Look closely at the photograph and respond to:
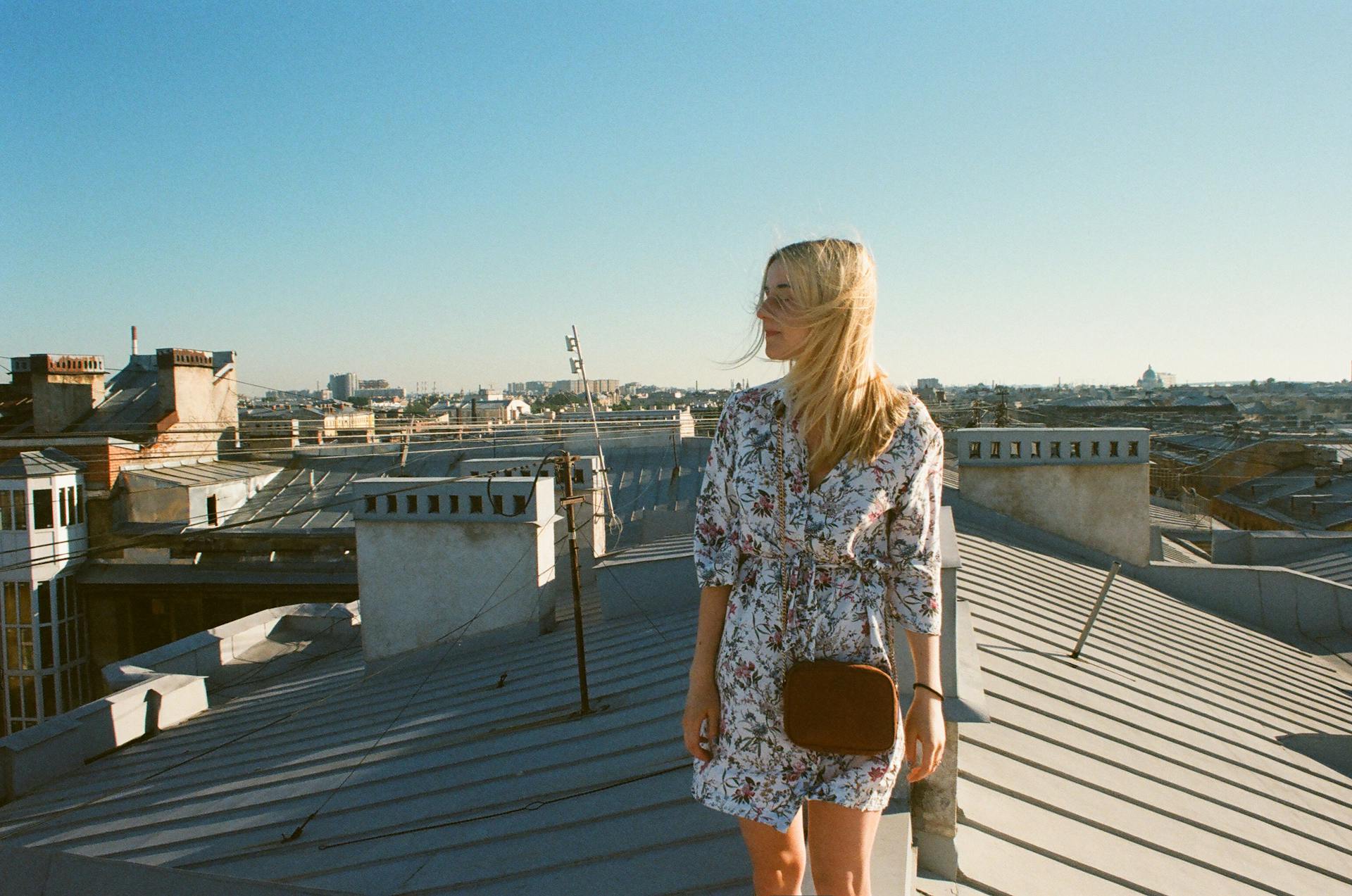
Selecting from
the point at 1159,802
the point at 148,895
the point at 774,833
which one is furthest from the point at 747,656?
the point at 148,895

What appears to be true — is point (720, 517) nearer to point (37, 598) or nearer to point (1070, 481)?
point (1070, 481)

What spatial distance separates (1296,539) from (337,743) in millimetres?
12889

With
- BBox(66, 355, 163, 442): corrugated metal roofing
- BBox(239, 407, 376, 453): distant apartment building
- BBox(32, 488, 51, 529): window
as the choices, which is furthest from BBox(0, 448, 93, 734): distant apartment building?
BBox(66, 355, 163, 442): corrugated metal roofing

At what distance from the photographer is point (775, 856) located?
1939 mm

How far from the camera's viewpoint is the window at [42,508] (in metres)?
17.2

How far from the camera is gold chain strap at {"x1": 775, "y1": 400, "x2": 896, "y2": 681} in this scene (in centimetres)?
194

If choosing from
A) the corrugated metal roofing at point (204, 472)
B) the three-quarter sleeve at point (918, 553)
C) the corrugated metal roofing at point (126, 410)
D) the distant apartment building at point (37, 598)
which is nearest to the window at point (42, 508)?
the distant apartment building at point (37, 598)

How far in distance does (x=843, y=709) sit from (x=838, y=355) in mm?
791

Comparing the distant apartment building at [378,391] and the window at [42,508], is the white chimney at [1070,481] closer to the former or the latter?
the window at [42,508]

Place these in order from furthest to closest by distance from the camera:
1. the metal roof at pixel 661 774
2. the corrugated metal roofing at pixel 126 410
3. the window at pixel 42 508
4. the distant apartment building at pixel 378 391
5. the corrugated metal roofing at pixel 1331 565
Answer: the distant apartment building at pixel 378 391 → the corrugated metal roofing at pixel 126 410 → the window at pixel 42 508 → the corrugated metal roofing at pixel 1331 565 → the metal roof at pixel 661 774

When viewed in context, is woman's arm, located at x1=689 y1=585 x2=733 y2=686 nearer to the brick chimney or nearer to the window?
the window

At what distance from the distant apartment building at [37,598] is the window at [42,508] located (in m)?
0.01

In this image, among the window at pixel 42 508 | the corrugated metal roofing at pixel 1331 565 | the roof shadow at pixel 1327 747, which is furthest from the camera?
the window at pixel 42 508

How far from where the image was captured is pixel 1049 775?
383 centimetres
